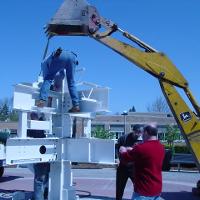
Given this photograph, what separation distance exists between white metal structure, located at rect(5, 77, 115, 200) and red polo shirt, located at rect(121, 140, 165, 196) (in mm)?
3091

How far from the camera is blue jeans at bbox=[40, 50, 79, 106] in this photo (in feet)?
30.3

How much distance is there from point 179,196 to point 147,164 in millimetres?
6294

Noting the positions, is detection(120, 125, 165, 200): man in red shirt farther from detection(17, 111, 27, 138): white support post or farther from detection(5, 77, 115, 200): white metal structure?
detection(17, 111, 27, 138): white support post

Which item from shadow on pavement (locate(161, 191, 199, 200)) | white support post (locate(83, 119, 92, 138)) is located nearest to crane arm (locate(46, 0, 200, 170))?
white support post (locate(83, 119, 92, 138))

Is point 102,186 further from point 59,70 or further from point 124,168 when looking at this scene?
point 59,70

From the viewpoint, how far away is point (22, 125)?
869cm

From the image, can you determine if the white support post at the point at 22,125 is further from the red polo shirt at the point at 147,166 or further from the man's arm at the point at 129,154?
the red polo shirt at the point at 147,166

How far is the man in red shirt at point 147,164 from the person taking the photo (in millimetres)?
5844

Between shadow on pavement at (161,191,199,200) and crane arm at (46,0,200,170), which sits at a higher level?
crane arm at (46,0,200,170)

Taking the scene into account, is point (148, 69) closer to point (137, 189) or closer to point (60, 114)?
point (60, 114)

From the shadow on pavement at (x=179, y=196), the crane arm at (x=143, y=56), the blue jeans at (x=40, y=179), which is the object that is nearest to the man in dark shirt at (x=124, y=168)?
the crane arm at (x=143, y=56)

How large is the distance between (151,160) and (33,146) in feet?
11.5

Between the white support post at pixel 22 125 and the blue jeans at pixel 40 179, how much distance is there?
1131 mm

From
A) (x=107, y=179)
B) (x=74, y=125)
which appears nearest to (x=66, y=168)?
(x=74, y=125)
